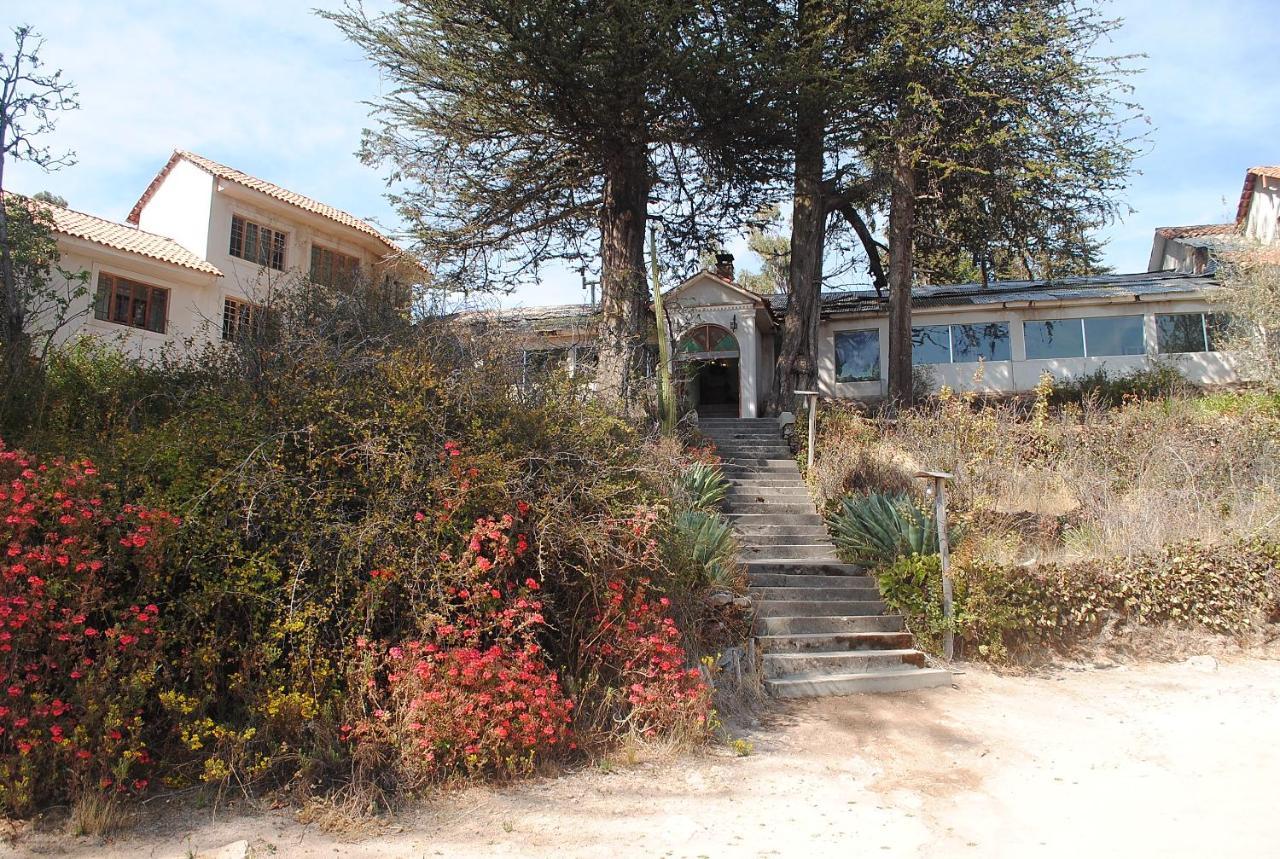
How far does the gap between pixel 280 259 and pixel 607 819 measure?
23.3m

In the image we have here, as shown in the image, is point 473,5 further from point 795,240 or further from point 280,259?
point 280,259

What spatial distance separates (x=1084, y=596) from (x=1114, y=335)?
15.3 m

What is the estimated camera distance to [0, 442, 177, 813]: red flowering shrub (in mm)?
5344

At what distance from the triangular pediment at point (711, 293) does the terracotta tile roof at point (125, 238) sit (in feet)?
41.1

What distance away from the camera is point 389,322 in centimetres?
941

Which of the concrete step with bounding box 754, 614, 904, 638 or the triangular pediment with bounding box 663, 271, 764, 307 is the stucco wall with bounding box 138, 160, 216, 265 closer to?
the triangular pediment with bounding box 663, 271, 764, 307

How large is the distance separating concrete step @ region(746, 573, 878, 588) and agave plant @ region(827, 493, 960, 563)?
0.39 m

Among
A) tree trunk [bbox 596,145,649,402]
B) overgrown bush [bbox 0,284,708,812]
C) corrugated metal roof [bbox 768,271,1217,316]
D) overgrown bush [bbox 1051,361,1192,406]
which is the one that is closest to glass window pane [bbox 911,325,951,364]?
corrugated metal roof [bbox 768,271,1217,316]

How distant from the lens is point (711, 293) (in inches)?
895

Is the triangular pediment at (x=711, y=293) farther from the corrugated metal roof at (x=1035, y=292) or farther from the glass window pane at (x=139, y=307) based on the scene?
the glass window pane at (x=139, y=307)

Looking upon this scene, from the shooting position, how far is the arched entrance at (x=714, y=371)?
22.8 meters

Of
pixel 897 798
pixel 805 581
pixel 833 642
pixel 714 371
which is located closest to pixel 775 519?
pixel 805 581

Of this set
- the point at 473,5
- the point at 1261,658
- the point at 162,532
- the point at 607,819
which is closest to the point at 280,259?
the point at 473,5

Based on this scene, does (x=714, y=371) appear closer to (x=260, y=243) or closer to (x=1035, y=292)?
(x=1035, y=292)
